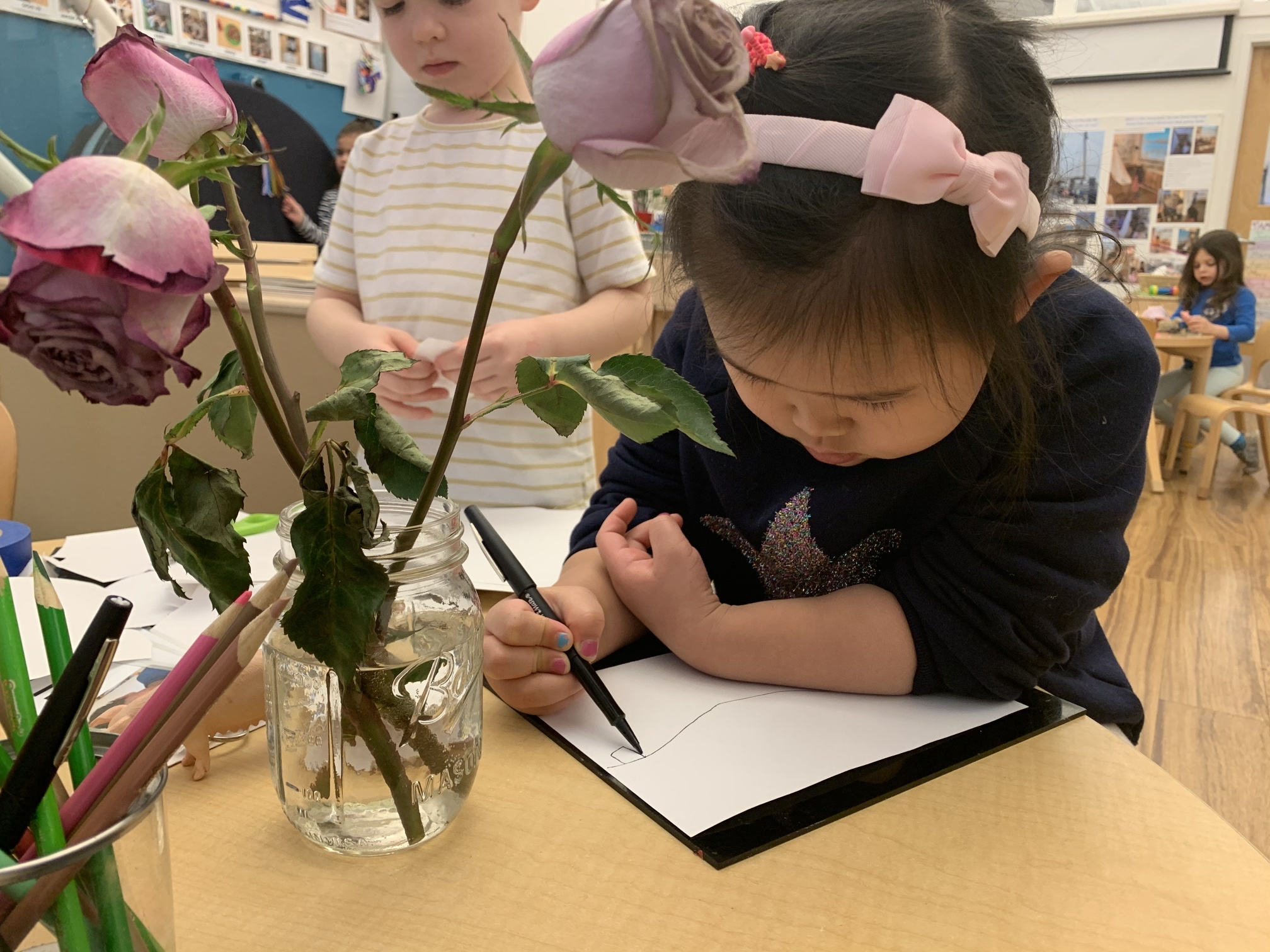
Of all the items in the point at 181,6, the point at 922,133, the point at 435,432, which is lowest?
the point at 435,432

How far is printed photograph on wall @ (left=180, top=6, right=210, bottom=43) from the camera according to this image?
1937 mm

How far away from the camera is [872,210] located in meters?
0.45

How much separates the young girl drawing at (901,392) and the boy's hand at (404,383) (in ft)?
0.60

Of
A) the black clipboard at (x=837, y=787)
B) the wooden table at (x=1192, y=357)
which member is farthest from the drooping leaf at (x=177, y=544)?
the wooden table at (x=1192, y=357)

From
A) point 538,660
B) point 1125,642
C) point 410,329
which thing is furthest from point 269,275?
point 1125,642

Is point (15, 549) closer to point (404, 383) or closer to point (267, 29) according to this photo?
point (404, 383)

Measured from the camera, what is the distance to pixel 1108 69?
3953mm

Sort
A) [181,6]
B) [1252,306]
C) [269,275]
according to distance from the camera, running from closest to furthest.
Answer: [269,275] < [181,6] < [1252,306]

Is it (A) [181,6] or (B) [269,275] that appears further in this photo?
(A) [181,6]

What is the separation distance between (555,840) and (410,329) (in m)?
0.75

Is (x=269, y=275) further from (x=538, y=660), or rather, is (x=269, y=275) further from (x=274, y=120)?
(x=538, y=660)

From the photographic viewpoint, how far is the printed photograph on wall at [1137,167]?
13.1ft

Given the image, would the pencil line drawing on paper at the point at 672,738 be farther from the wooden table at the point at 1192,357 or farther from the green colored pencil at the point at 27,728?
the wooden table at the point at 1192,357

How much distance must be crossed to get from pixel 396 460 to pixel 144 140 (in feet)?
0.43
